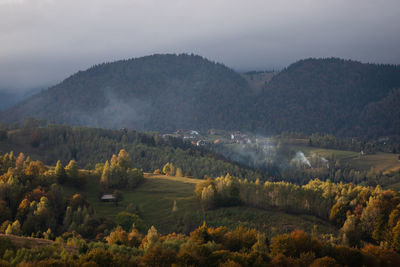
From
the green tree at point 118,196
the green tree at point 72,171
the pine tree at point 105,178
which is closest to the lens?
the green tree at point 118,196

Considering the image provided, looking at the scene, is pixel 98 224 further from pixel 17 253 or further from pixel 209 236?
pixel 17 253

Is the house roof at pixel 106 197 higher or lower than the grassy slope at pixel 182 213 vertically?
higher

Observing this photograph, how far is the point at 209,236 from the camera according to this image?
7500 centimetres

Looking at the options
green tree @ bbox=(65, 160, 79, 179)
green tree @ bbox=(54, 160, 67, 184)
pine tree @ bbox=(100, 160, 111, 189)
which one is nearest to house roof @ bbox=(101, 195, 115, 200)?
pine tree @ bbox=(100, 160, 111, 189)

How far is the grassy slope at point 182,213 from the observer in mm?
111062

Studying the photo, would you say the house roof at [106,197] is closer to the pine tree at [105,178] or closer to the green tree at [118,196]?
the green tree at [118,196]

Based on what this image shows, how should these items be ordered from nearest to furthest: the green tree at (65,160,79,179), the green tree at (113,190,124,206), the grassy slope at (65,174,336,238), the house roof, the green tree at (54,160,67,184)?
the grassy slope at (65,174,336,238) → the green tree at (113,190,124,206) → the house roof → the green tree at (54,160,67,184) → the green tree at (65,160,79,179)

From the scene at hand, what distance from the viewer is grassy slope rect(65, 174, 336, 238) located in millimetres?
111062

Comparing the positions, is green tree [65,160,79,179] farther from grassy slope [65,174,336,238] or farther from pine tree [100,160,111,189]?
pine tree [100,160,111,189]

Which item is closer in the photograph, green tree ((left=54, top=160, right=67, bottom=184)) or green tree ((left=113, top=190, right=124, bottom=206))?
green tree ((left=113, top=190, right=124, bottom=206))

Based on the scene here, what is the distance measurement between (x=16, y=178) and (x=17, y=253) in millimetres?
68336

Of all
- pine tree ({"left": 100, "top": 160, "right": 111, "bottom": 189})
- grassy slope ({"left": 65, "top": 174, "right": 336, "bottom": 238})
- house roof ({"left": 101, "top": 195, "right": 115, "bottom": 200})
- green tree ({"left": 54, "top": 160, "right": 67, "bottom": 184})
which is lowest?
grassy slope ({"left": 65, "top": 174, "right": 336, "bottom": 238})

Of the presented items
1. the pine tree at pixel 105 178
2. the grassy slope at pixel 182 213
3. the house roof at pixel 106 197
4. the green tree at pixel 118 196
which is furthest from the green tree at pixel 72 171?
the green tree at pixel 118 196

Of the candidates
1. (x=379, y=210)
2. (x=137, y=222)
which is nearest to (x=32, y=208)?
(x=137, y=222)
